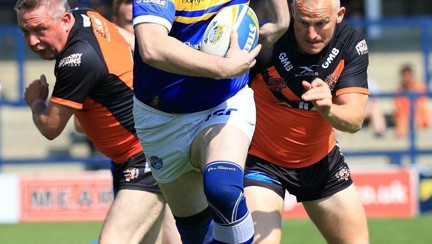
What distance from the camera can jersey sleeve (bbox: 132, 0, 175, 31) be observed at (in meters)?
5.20

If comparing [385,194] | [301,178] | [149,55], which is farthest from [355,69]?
[385,194]

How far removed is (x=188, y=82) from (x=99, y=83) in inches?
35.7

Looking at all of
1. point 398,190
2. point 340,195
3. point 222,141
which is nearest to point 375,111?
point 398,190

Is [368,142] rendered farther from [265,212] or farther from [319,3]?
[319,3]

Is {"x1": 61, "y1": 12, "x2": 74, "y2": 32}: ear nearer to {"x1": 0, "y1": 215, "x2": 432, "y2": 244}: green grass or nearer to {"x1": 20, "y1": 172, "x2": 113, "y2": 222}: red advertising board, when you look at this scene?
{"x1": 0, "y1": 215, "x2": 432, "y2": 244}: green grass

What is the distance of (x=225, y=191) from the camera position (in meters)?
5.17

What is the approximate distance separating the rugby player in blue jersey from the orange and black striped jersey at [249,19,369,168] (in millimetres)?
187

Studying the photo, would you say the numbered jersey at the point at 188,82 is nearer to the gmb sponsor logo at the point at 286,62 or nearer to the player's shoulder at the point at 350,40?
the gmb sponsor logo at the point at 286,62

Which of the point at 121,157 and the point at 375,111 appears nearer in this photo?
the point at 121,157

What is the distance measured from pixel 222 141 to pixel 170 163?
1.63ft

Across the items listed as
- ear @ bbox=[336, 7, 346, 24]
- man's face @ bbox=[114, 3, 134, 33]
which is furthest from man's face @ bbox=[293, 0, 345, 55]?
man's face @ bbox=[114, 3, 134, 33]

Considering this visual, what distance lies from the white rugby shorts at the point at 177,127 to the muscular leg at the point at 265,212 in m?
0.51

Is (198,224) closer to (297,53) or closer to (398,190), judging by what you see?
(297,53)

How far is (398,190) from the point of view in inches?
491
